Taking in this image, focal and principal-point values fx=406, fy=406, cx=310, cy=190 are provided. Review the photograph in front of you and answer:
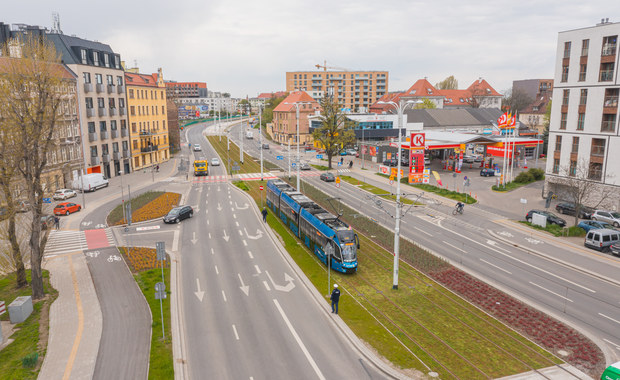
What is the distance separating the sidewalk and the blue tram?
43.6 ft

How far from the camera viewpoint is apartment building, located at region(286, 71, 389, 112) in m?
178

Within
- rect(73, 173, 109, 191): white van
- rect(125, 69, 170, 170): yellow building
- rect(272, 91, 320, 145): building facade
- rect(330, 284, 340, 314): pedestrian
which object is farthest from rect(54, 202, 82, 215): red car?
rect(272, 91, 320, 145): building facade

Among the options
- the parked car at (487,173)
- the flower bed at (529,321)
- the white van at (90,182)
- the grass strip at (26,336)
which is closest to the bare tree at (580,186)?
the parked car at (487,173)

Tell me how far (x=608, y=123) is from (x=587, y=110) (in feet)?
9.33

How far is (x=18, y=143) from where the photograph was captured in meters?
23.0

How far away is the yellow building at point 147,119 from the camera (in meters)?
72.8

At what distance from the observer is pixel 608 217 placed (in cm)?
4066

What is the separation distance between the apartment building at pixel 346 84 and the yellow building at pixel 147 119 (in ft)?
331

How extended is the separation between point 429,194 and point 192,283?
38.0 metres

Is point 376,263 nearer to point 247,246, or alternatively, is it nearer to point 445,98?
point 247,246

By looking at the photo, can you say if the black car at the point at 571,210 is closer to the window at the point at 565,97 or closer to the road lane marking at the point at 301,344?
the window at the point at 565,97

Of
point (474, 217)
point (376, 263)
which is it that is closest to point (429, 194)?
point (474, 217)

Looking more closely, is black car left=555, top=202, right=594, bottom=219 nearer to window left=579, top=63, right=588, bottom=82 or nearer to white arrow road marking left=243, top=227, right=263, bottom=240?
window left=579, top=63, right=588, bottom=82

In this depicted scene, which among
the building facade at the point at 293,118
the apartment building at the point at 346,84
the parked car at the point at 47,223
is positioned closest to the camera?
the parked car at the point at 47,223
